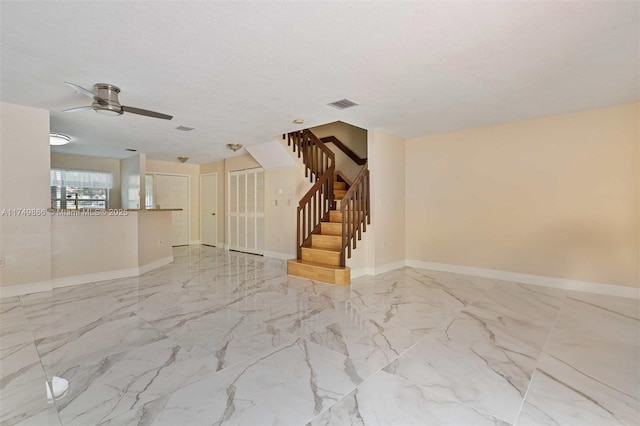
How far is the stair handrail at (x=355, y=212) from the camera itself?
4.71 metres

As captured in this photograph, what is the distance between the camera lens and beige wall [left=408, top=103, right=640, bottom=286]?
3869 mm

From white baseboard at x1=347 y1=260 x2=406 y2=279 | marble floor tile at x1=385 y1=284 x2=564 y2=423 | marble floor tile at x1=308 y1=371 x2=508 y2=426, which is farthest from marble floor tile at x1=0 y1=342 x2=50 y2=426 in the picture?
white baseboard at x1=347 y1=260 x2=406 y2=279

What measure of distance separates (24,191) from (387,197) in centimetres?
524

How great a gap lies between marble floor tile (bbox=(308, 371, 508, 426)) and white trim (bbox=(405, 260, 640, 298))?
143 inches

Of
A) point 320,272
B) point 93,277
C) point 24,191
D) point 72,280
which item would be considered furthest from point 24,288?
point 320,272

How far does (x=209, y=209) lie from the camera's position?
878cm

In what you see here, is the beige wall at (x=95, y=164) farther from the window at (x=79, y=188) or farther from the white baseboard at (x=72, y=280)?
the white baseboard at (x=72, y=280)

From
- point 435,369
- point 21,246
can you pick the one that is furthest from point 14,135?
point 435,369

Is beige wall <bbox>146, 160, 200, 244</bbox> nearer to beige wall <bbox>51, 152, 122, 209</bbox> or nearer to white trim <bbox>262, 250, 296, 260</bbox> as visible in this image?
beige wall <bbox>51, 152, 122, 209</bbox>

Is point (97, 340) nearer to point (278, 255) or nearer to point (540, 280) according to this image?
point (278, 255)

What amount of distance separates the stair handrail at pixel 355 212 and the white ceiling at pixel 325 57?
108 centimetres

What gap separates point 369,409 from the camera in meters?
1.68

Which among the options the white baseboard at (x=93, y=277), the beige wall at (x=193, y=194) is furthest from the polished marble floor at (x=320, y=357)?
the beige wall at (x=193, y=194)

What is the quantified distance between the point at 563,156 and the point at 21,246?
7411 millimetres
